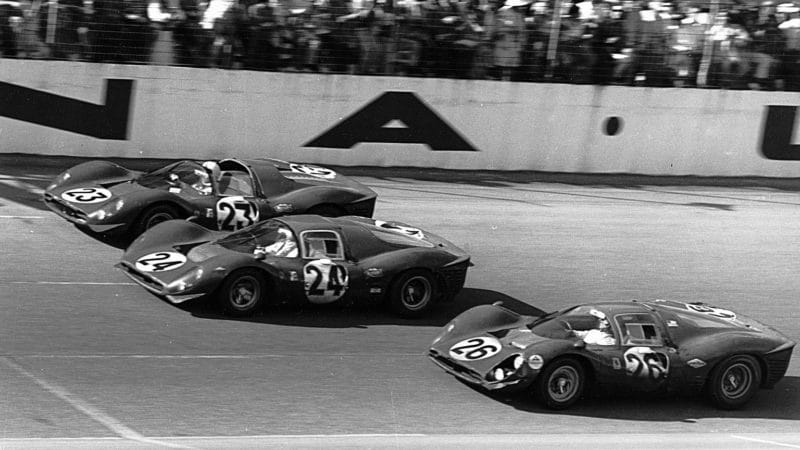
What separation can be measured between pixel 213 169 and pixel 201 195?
49 cm

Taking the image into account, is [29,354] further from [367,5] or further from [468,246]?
[367,5]

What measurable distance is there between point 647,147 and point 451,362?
1143 centimetres

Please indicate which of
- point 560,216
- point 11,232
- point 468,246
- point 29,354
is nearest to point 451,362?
point 29,354

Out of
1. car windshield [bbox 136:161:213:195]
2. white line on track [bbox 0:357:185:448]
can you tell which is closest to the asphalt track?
white line on track [bbox 0:357:185:448]

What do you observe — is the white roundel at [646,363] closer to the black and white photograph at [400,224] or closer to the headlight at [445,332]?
the black and white photograph at [400,224]

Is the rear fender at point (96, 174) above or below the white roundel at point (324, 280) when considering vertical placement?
above

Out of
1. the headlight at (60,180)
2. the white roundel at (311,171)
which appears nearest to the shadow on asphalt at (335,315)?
the white roundel at (311,171)

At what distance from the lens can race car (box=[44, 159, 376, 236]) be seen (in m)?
13.0

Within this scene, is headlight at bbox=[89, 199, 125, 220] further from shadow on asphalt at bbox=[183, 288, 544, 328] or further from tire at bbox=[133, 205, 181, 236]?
shadow on asphalt at bbox=[183, 288, 544, 328]

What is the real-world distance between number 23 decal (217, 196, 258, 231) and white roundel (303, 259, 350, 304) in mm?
2408

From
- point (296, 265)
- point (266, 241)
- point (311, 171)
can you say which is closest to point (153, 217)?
point (311, 171)

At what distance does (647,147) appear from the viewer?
20.2 meters

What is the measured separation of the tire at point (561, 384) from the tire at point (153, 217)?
5.46m

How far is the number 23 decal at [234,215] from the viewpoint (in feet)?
43.3
